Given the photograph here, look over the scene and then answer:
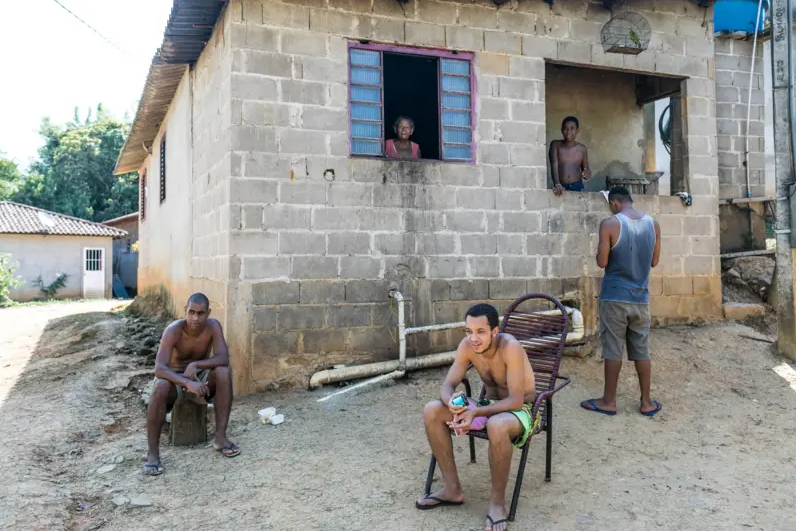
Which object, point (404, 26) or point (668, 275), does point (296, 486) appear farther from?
point (668, 275)

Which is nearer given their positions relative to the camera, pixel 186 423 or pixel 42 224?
pixel 186 423

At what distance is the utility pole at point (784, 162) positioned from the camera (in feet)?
22.2

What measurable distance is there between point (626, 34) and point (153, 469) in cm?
680

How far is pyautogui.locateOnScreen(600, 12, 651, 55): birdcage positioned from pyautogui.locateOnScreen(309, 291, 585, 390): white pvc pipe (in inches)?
125

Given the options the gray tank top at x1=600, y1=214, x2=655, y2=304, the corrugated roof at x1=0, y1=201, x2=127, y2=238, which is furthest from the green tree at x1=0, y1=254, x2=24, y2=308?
the gray tank top at x1=600, y1=214, x2=655, y2=304

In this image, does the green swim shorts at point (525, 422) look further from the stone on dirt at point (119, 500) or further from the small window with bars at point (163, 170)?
the small window with bars at point (163, 170)

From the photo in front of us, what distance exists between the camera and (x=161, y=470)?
451 centimetres

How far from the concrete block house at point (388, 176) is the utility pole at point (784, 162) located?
0.96 metres

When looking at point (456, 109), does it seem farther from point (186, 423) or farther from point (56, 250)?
point (56, 250)

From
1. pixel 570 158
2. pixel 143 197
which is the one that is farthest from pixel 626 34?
pixel 143 197

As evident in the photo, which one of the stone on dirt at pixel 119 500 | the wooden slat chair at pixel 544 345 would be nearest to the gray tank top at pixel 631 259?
the wooden slat chair at pixel 544 345

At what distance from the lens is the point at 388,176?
256 inches

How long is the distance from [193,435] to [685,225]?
6.19 meters

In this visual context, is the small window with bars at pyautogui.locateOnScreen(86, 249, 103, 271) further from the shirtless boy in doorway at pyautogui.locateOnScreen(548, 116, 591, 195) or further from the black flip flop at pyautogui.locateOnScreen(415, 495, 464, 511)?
the black flip flop at pyautogui.locateOnScreen(415, 495, 464, 511)
